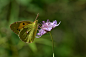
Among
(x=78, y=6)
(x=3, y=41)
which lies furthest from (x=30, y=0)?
(x=78, y=6)

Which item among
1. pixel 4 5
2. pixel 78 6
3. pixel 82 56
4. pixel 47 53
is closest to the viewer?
pixel 4 5

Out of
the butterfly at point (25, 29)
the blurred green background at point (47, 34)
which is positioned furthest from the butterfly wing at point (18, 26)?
the blurred green background at point (47, 34)

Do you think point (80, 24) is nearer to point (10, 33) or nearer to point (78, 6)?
point (78, 6)

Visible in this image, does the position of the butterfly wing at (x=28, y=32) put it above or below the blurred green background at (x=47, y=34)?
below

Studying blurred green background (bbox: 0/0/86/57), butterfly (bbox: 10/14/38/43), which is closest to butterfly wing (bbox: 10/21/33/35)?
butterfly (bbox: 10/14/38/43)

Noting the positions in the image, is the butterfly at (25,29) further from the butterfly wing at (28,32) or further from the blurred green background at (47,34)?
the blurred green background at (47,34)

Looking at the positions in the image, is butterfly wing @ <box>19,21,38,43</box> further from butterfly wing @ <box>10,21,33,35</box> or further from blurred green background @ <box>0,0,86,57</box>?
blurred green background @ <box>0,0,86,57</box>

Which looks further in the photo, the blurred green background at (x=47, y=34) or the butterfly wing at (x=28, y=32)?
the blurred green background at (x=47, y=34)
